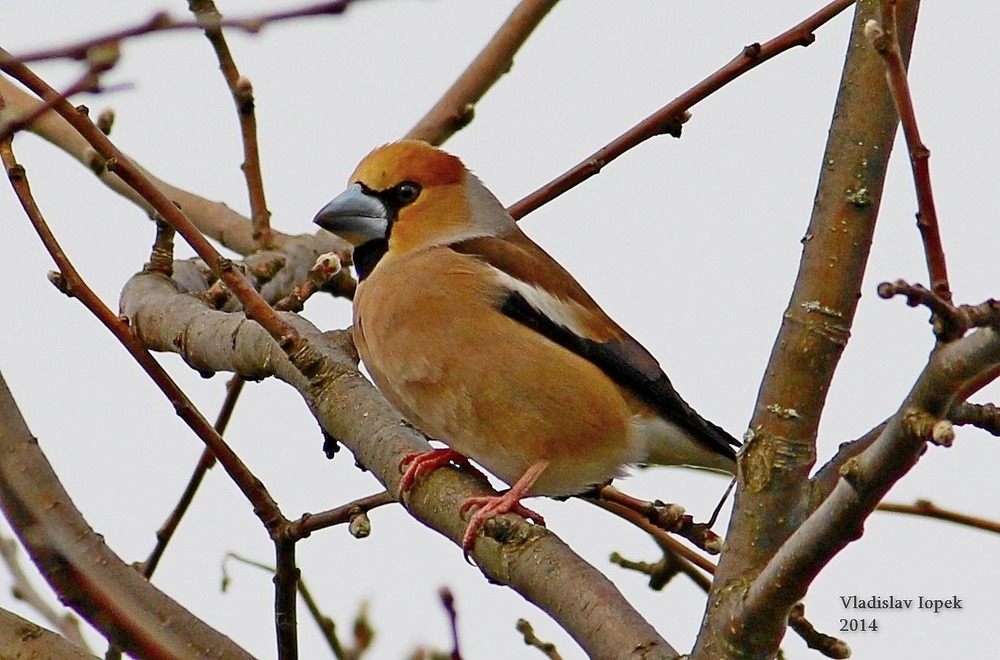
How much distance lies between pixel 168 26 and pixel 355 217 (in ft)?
9.07

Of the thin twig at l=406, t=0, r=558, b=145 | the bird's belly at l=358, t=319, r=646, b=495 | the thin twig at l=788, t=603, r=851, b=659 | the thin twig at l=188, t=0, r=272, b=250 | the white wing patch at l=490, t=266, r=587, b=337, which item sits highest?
the thin twig at l=406, t=0, r=558, b=145

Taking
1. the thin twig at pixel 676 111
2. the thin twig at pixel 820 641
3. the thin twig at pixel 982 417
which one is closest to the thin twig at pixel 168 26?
the thin twig at pixel 982 417

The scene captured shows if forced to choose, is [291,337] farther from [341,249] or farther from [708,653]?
[341,249]

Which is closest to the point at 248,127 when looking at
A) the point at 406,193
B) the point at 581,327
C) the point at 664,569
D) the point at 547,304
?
the point at 406,193

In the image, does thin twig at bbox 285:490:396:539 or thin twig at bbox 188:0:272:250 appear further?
thin twig at bbox 188:0:272:250

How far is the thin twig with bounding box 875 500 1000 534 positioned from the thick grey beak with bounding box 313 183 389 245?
1.73 meters

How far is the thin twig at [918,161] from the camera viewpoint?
1.59 metres

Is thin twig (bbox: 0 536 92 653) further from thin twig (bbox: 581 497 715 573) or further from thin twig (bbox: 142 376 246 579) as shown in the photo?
thin twig (bbox: 581 497 715 573)

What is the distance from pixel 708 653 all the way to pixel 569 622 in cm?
35

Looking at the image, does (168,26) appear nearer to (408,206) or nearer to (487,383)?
(487,383)

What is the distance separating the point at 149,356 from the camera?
2648 millimetres

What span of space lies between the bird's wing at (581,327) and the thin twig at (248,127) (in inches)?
23.0

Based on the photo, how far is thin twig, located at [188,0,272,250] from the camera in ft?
11.6

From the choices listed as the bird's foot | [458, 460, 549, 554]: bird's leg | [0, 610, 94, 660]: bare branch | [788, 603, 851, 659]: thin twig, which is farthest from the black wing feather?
[0, 610, 94, 660]: bare branch
